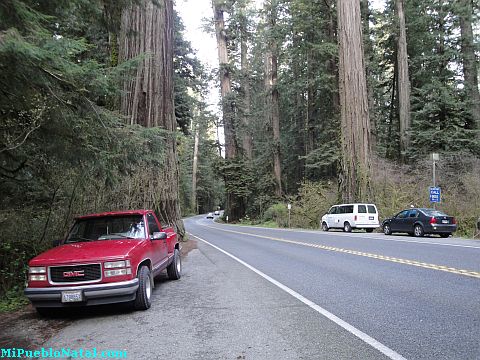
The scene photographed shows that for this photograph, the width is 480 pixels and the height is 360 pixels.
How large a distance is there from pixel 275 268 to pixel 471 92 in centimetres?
2803

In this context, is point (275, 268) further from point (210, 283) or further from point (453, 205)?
point (453, 205)

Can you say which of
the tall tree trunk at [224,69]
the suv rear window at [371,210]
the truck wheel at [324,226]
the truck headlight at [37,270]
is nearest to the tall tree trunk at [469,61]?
the suv rear window at [371,210]

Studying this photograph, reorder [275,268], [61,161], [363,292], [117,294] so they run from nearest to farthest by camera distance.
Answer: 1. [117,294]
2. [363,292]
3. [61,161]
4. [275,268]

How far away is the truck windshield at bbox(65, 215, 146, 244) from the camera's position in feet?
25.7

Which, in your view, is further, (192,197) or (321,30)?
(192,197)

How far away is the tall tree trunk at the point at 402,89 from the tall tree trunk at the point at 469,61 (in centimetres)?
425

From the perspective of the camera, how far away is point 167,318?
21.2ft

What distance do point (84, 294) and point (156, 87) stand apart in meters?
12.1

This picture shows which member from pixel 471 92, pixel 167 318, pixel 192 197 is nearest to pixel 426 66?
pixel 471 92

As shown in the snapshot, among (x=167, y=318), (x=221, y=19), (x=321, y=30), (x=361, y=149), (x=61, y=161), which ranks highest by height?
(x=221, y=19)

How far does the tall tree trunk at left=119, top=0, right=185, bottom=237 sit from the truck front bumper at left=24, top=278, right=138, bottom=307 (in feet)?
30.0

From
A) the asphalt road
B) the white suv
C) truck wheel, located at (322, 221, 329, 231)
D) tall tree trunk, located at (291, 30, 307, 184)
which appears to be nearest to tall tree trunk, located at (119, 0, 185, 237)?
the asphalt road

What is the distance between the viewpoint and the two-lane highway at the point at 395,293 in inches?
196

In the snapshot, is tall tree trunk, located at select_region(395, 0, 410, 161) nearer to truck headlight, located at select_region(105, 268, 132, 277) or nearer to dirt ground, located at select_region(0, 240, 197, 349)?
truck headlight, located at select_region(105, 268, 132, 277)
